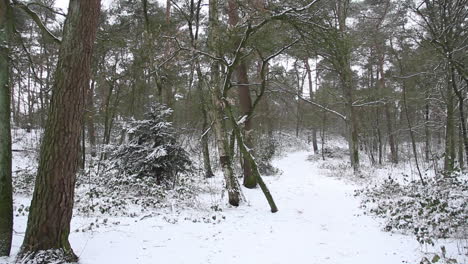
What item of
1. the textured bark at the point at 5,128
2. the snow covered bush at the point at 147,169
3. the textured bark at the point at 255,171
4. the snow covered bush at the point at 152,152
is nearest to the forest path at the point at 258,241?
the textured bark at the point at 255,171

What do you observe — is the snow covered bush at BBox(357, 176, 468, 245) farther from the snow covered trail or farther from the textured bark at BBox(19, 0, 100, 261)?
the textured bark at BBox(19, 0, 100, 261)

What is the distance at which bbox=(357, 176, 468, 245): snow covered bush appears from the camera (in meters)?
4.62

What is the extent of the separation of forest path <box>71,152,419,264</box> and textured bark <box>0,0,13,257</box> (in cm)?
90

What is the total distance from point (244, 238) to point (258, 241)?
268 mm

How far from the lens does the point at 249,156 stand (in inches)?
280

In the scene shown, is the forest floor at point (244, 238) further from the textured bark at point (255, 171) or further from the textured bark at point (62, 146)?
the textured bark at point (62, 146)

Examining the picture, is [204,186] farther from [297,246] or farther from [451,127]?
[451,127]

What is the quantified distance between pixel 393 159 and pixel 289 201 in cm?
1252

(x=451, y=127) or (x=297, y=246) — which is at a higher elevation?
(x=451, y=127)

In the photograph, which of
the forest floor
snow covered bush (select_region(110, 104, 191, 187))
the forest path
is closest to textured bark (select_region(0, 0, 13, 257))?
the forest floor

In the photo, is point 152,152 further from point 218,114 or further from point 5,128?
point 5,128

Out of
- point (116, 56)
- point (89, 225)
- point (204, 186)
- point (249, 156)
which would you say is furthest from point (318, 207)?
point (116, 56)

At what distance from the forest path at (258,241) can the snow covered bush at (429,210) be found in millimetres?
328

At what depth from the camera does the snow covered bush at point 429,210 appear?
462 centimetres
